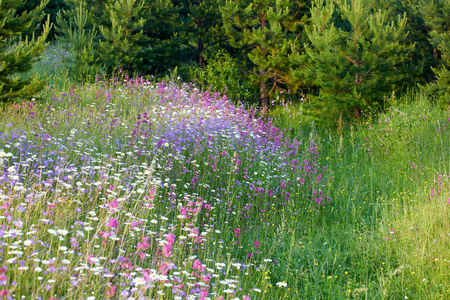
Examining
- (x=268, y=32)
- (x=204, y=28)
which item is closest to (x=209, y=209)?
(x=268, y=32)

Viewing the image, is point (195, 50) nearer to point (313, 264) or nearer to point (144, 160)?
point (144, 160)

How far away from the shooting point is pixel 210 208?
4.14 meters

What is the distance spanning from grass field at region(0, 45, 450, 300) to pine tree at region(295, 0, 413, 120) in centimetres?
70

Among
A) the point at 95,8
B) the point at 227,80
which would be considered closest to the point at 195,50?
the point at 227,80

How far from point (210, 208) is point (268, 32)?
8.14 metres

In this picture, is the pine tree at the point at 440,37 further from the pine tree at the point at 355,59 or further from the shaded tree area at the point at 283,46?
the pine tree at the point at 355,59

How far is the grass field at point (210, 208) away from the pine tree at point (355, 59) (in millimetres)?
698

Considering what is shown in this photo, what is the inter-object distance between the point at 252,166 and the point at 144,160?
1.87m

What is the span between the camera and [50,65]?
1262 centimetres

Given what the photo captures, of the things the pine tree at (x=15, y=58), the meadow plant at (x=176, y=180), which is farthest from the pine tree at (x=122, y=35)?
the pine tree at (x=15, y=58)

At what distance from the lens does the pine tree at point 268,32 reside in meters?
11.2

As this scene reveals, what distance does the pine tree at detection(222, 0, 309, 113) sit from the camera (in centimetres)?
1116

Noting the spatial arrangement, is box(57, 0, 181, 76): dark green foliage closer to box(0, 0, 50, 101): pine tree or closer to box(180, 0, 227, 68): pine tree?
box(180, 0, 227, 68): pine tree

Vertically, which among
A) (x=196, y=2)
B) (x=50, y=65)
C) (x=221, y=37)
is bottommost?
(x=50, y=65)
